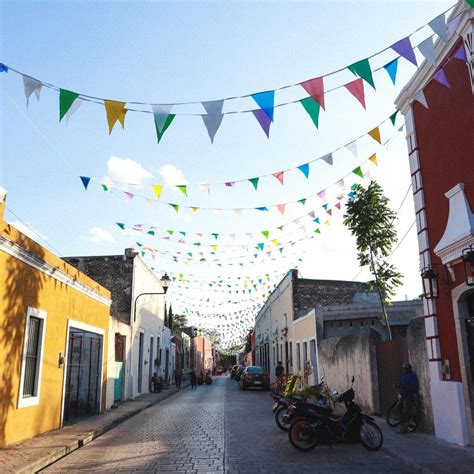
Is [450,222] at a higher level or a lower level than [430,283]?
higher

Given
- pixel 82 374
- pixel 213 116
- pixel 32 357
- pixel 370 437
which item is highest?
pixel 213 116

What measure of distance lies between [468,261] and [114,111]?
6442 mm

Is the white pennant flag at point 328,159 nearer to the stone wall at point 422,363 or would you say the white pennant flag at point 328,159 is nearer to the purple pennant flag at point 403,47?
the purple pennant flag at point 403,47

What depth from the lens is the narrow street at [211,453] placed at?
7.12 m

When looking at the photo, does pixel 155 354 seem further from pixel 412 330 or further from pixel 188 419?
pixel 412 330

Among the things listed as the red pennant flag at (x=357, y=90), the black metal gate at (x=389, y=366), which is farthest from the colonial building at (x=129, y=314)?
the red pennant flag at (x=357, y=90)

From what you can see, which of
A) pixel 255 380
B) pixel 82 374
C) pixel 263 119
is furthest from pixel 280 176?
pixel 255 380

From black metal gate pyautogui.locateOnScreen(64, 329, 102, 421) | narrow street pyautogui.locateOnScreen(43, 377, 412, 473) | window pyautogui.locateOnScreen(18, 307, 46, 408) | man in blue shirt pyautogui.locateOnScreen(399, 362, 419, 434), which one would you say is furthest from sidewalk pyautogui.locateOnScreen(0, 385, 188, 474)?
man in blue shirt pyautogui.locateOnScreen(399, 362, 419, 434)

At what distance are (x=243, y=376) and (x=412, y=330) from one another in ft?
65.1

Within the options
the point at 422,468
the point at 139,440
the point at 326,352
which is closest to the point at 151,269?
the point at 326,352

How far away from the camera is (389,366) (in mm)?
12180

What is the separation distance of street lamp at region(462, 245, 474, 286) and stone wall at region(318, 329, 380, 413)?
5073mm

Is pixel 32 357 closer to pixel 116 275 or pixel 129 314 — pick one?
pixel 129 314

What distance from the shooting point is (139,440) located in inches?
395
